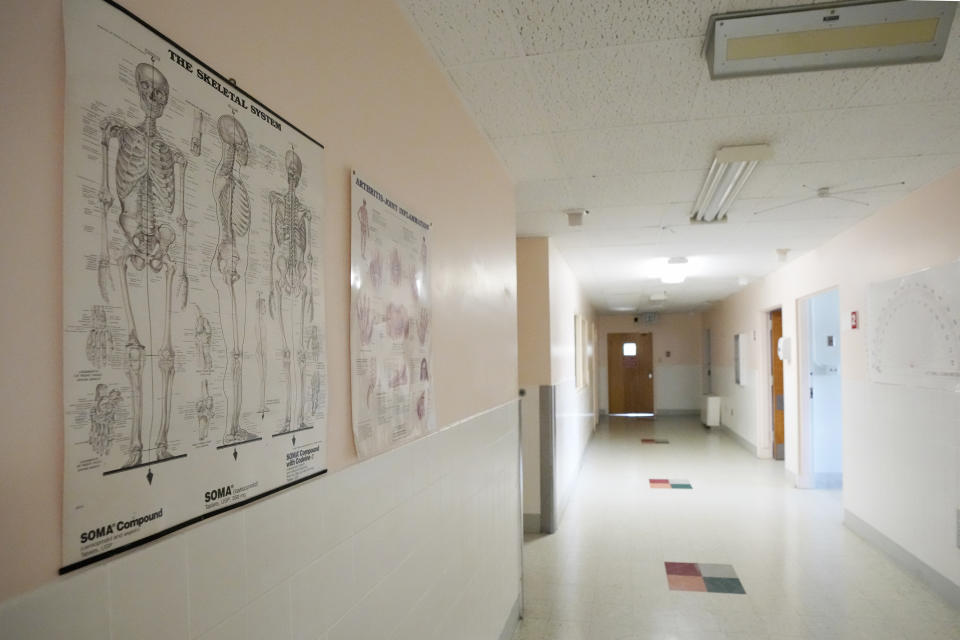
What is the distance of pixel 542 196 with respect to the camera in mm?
4168

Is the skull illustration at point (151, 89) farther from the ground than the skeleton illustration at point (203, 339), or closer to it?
farther from the ground

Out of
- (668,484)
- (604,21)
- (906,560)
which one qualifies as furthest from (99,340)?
(668,484)

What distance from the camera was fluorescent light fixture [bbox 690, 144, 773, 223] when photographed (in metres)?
3.16

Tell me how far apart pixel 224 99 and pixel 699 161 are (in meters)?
2.98

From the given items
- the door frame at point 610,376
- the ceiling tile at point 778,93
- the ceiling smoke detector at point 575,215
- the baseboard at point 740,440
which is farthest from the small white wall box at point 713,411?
the ceiling tile at point 778,93

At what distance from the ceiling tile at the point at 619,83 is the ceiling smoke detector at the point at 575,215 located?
63.3 inches

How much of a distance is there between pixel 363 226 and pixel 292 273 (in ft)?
1.26

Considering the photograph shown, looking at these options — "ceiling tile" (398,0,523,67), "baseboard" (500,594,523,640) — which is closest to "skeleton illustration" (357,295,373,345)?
"ceiling tile" (398,0,523,67)

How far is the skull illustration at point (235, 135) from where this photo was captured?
1.07 metres

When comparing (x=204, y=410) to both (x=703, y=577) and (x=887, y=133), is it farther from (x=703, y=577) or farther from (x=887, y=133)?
(x=703, y=577)

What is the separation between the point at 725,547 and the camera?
15.5ft

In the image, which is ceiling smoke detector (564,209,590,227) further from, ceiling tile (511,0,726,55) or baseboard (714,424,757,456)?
baseboard (714,424,757,456)

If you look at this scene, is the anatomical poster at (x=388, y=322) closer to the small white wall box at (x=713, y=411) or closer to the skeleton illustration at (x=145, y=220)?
the skeleton illustration at (x=145, y=220)

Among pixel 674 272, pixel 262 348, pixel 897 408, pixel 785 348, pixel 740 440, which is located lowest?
pixel 740 440
